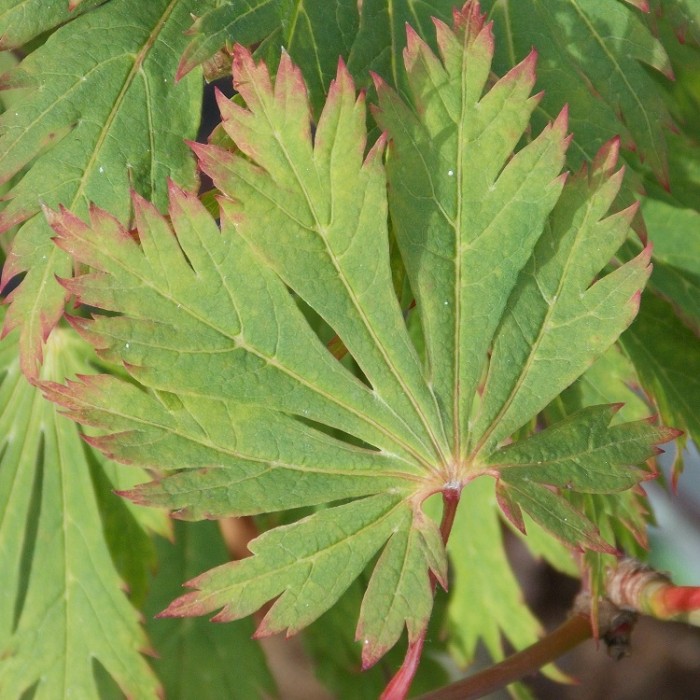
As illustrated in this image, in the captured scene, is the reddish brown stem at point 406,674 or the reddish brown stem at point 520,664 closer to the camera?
the reddish brown stem at point 406,674

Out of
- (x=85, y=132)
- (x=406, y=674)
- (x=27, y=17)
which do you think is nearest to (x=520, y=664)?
(x=406, y=674)

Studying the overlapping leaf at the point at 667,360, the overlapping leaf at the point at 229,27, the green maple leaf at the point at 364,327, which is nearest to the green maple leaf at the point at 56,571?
the green maple leaf at the point at 364,327

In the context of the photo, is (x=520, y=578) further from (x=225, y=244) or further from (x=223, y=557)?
(x=225, y=244)

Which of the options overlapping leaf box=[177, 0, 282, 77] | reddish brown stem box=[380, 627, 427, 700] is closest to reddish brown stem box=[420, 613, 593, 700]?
reddish brown stem box=[380, 627, 427, 700]

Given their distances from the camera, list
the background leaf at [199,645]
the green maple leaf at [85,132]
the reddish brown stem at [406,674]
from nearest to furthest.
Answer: the reddish brown stem at [406,674] < the green maple leaf at [85,132] < the background leaf at [199,645]

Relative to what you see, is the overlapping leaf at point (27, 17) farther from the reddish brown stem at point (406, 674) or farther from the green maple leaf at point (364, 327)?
the reddish brown stem at point (406, 674)

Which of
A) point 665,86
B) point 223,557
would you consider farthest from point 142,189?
point 665,86
